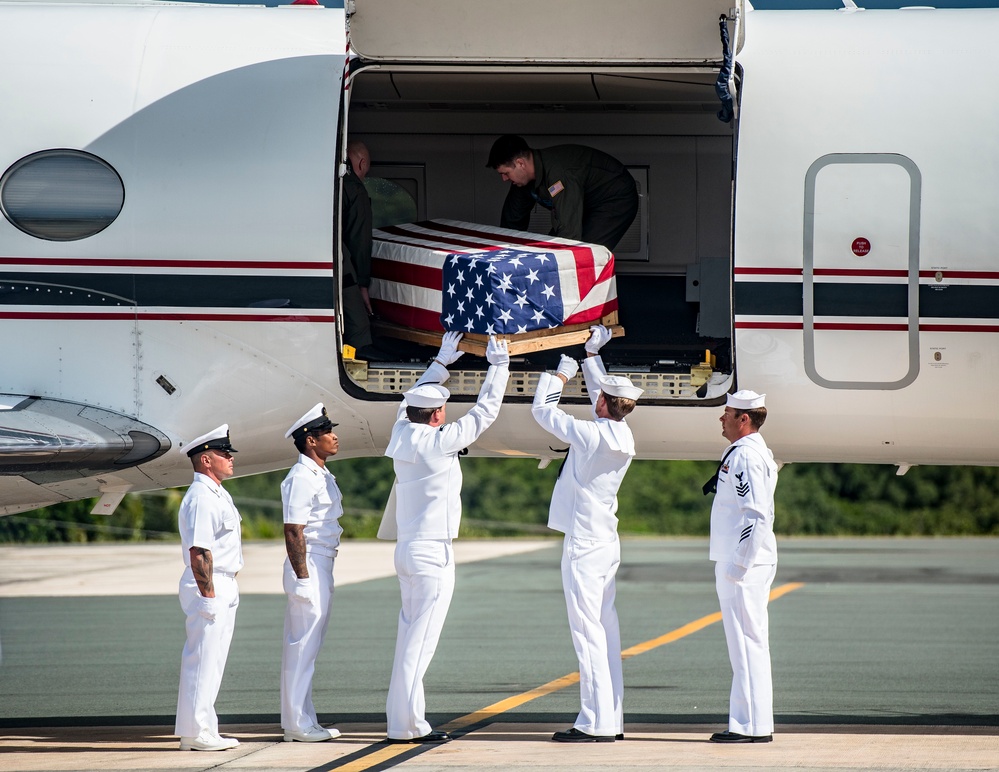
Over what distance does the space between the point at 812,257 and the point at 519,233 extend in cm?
208

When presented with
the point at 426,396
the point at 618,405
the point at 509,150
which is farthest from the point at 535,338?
the point at 509,150

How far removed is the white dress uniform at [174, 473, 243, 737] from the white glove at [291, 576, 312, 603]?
39cm

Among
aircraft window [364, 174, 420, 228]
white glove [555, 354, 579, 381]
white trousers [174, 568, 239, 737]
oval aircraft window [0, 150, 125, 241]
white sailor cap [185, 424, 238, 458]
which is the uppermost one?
aircraft window [364, 174, 420, 228]

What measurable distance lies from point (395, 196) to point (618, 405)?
3592 millimetres

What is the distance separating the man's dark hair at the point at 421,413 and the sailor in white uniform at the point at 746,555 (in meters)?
1.87

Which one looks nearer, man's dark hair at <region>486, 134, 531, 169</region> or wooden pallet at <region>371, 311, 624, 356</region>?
wooden pallet at <region>371, 311, 624, 356</region>

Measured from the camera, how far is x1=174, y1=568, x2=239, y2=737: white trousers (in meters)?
8.79

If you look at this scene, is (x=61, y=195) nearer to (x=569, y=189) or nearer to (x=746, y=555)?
(x=569, y=189)

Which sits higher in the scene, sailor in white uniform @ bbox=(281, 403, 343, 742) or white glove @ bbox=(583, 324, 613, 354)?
white glove @ bbox=(583, 324, 613, 354)

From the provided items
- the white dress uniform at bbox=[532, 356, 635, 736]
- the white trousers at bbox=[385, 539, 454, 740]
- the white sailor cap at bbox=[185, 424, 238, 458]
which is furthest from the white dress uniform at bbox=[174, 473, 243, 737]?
the white dress uniform at bbox=[532, 356, 635, 736]

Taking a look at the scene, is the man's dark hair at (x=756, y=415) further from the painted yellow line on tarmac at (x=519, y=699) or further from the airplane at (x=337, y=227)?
the painted yellow line on tarmac at (x=519, y=699)

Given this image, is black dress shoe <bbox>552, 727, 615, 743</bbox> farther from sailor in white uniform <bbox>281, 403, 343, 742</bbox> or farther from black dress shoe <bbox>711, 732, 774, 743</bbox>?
sailor in white uniform <bbox>281, 403, 343, 742</bbox>

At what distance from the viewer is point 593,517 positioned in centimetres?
895

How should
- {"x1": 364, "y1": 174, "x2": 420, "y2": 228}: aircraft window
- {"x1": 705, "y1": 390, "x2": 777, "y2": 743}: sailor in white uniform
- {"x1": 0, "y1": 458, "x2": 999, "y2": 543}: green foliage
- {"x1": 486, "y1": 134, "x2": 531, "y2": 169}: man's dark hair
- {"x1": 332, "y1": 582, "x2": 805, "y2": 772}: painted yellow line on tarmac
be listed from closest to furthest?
{"x1": 332, "y1": 582, "x2": 805, "y2": 772}: painted yellow line on tarmac < {"x1": 705, "y1": 390, "x2": 777, "y2": 743}: sailor in white uniform < {"x1": 486, "y1": 134, "x2": 531, "y2": 169}: man's dark hair < {"x1": 364, "y1": 174, "x2": 420, "y2": 228}: aircraft window < {"x1": 0, "y1": 458, "x2": 999, "y2": 543}: green foliage
